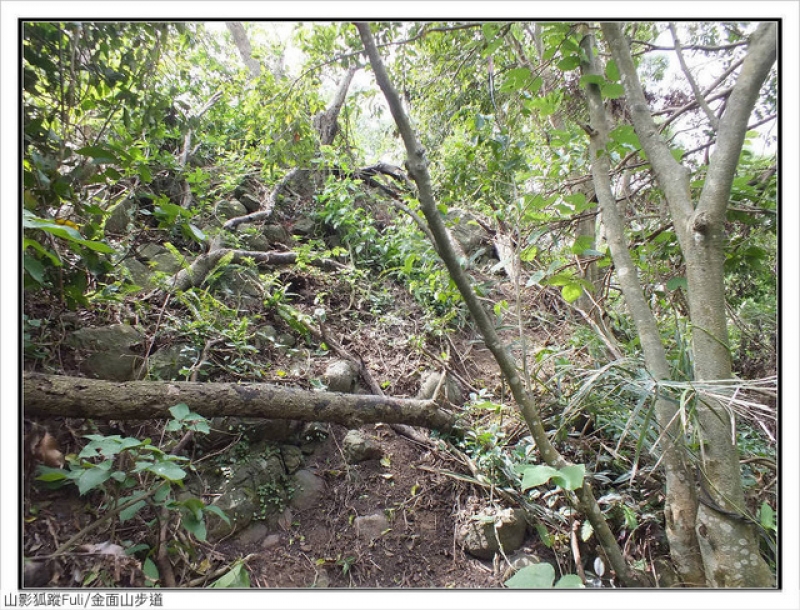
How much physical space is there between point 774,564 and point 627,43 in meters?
1.80

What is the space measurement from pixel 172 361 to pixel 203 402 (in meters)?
0.55

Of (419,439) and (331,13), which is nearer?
(331,13)

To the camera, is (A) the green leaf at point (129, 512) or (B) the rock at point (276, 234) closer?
(A) the green leaf at point (129, 512)

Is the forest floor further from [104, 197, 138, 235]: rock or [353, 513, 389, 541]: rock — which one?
[104, 197, 138, 235]: rock

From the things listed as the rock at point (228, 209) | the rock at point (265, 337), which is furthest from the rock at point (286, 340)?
the rock at point (228, 209)

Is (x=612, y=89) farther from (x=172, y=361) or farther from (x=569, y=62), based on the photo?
(x=172, y=361)

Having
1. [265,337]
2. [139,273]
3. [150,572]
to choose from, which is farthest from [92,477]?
[139,273]

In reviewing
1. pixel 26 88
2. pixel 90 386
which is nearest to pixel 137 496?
pixel 90 386

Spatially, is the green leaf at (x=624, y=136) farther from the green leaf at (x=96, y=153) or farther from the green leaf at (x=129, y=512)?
the green leaf at (x=129, y=512)

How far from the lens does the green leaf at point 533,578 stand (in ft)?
3.23

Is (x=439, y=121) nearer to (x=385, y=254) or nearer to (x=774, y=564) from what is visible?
(x=385, y=254)

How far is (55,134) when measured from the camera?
1.23 m

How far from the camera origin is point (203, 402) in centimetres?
138

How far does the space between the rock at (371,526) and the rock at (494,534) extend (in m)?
0.34
